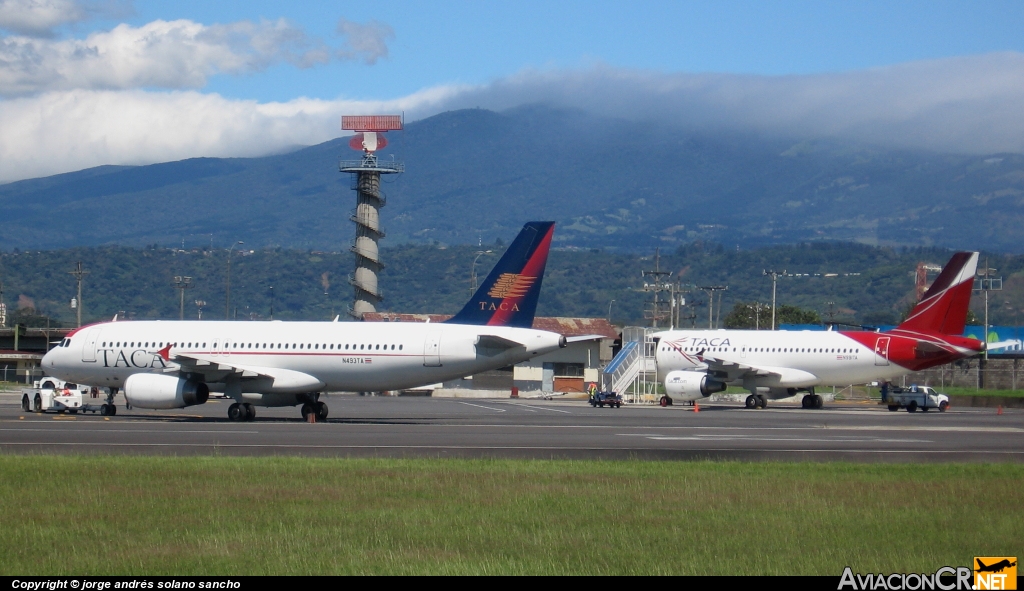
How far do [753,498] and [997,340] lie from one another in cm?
9365

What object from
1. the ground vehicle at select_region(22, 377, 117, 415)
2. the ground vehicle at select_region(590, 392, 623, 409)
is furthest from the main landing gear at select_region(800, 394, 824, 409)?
the ground vehicle at select_region(22, 377, 117, 415)

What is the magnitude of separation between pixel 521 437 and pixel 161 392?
12.3 meters

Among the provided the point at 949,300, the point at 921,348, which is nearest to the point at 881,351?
the point at 921,348

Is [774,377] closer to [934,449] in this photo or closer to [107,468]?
[934,449]

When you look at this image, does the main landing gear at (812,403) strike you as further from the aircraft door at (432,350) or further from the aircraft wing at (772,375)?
the aircraft door at (432,350)

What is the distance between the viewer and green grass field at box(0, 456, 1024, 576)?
11.3 metres

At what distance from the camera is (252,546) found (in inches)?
468

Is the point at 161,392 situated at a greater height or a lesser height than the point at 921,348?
lesser

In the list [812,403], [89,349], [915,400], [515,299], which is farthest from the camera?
[812,403]

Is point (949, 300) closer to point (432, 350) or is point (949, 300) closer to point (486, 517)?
point (432, 350)

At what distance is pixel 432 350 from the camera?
34.3 meters

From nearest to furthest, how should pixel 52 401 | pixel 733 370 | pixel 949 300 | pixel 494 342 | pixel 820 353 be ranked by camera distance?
pixel 494 342, pixel 52 401, pixel 949 300, pixel 733 370, pixel 820 353

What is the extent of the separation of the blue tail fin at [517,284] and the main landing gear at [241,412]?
7072 mm

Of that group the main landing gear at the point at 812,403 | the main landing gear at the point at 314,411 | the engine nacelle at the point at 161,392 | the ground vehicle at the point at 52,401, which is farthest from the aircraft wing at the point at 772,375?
the ground vehicle at the point at 52,401
